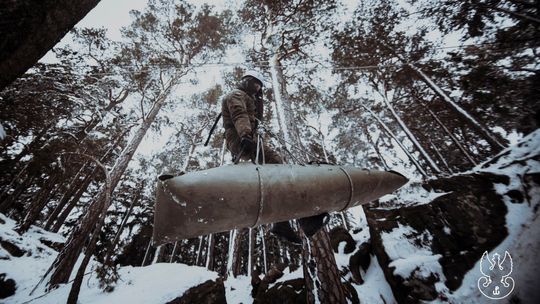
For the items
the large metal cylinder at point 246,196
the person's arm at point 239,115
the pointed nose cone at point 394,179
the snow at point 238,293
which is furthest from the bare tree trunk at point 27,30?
the snow at point 238,293

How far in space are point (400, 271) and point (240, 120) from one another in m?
3.33

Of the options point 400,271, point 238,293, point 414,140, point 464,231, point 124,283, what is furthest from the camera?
point 414,140

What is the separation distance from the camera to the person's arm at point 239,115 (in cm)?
237

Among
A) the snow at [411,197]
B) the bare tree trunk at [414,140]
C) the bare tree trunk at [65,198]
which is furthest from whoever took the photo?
the bare tree trunk at [65,198]

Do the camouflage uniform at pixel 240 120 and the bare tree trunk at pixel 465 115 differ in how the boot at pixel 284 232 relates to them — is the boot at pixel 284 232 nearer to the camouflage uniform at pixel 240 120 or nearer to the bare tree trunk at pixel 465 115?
the camouflage uniform at pixel 240 120

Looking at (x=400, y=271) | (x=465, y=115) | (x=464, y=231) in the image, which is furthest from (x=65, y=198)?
(x=465, y=115)

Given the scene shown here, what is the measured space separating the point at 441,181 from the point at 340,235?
3.09 metres

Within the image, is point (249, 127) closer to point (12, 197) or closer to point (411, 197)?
point (411, 197)

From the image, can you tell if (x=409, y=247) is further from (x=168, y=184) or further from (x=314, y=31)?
Result: (x=314, y=31)

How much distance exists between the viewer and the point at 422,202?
14.0 feet

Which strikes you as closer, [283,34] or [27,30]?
[27,30]

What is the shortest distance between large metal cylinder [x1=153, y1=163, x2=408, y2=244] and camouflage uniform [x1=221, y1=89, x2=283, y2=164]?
57 cm

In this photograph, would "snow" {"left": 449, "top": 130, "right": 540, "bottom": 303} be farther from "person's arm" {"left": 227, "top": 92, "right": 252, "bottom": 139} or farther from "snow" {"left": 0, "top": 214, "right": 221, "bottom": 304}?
"snow" {"left": 0, "top": 214, "right": 221, "bottom": 304}

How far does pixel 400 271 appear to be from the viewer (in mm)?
3492
